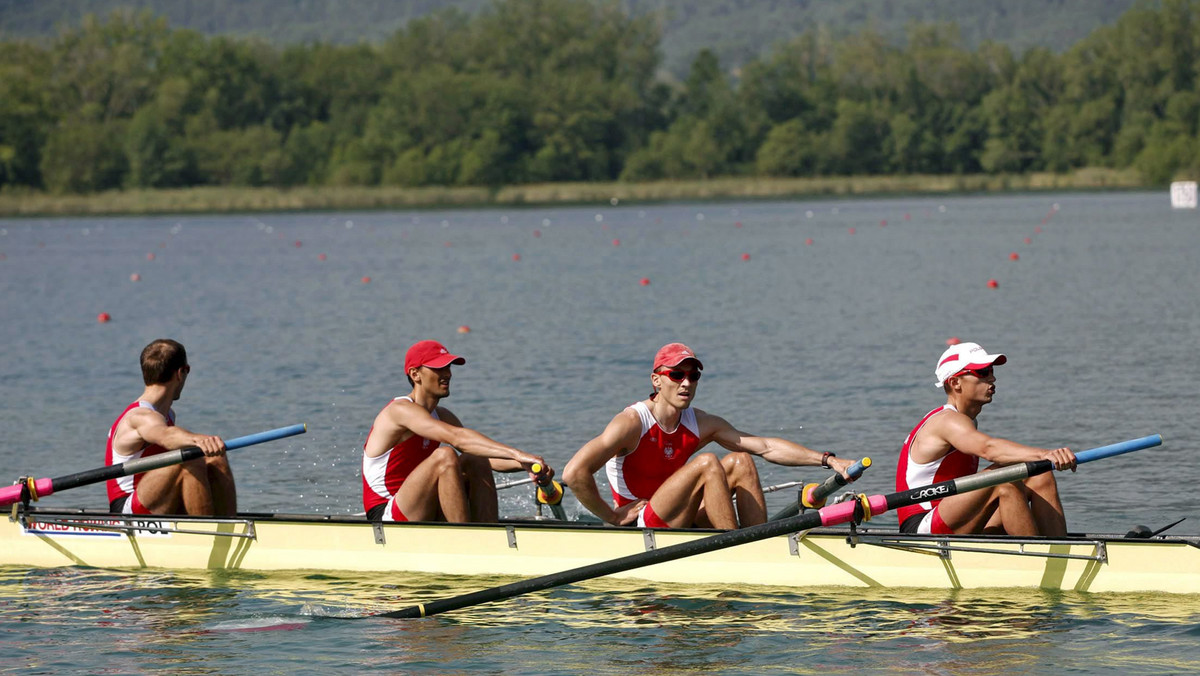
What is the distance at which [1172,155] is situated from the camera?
9725cm

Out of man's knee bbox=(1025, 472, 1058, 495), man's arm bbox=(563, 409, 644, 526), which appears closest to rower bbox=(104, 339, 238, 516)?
man's arm bbox=(563, 409, 644, 526)

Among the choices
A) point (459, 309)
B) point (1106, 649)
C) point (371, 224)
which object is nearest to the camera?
point (1106, 649)

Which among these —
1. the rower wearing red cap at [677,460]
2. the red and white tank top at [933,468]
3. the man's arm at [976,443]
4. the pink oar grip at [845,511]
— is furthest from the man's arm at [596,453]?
the man's arm at [976,443]

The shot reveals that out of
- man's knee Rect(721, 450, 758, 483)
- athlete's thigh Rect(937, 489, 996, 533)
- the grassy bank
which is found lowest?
athlete's thigh Rect(937, 489, 996, 533)

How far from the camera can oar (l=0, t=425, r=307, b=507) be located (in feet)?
33.1

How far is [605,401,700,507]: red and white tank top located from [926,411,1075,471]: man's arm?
1.51 m

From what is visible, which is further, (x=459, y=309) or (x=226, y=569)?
(x=459, y=309)

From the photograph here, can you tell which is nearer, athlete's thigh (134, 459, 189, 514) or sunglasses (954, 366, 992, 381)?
sunglasses (954, 366, 992, 381)

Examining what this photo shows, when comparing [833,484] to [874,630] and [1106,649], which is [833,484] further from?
[1106,649]

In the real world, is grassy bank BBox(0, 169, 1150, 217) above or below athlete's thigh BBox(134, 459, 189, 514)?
above

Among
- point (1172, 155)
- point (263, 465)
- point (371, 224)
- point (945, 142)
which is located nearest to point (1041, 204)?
point (1172, 155)

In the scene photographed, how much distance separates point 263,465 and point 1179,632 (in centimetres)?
899

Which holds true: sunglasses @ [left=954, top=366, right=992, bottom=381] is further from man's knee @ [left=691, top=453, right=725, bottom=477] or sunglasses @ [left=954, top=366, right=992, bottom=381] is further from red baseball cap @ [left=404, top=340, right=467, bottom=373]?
red baseball cap @ [left=404, top=340, right=467, bottom=373]

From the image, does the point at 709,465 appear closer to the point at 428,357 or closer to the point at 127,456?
the point at 428,357
